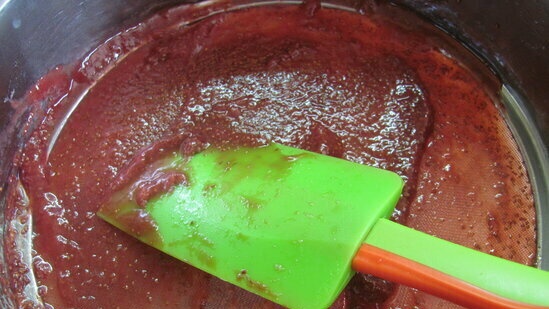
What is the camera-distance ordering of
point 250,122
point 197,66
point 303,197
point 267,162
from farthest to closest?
point 197,66, point 250,122, point 267,162, point 303,197

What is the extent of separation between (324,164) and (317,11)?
667 millimetres

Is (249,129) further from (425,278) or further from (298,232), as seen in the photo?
(425,278)

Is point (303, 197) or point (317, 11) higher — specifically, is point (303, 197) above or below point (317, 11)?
below

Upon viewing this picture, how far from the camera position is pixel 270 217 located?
4.17ft

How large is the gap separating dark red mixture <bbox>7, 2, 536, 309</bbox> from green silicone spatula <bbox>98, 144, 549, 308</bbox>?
12 centimetres

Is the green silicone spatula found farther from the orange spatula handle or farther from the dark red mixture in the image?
the dark red mixture

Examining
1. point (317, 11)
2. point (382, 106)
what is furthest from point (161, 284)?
point (317, 11)

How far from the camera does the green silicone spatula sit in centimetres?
105

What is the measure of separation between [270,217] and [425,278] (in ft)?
1.28

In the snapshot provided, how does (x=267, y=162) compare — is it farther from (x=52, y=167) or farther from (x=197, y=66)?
(x=52, y=167)

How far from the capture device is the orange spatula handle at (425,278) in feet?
3.33

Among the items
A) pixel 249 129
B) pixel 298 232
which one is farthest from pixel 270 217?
pixel 249 129

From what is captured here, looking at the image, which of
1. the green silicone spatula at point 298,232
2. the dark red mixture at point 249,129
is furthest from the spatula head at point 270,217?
the dark red mixture at point 249,129

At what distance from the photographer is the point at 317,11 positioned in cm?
180
